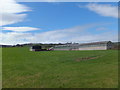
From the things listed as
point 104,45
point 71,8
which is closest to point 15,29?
point 71,8

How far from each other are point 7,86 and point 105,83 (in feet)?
12.6

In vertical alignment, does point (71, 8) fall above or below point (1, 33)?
above

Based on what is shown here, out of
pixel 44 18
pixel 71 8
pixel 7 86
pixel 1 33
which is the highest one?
pixel 71 8

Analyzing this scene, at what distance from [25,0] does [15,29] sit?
306cm

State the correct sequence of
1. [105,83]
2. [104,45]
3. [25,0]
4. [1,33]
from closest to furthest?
[105,83] < [25,0] < [1,33] < [104,45]

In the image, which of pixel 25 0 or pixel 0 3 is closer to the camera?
pixel 0 3

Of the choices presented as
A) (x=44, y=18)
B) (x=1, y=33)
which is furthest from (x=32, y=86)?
(x=44, y=18)

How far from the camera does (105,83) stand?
17.6ft

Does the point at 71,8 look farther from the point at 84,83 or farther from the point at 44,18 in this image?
the point at 84,83

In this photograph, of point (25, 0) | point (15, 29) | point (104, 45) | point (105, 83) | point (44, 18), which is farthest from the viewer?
point (104, 45)

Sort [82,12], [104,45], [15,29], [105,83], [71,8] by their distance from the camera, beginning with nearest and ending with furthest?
1. [105,83]
2. [15,29]
3. [71,8]
4. [82,12]
5. [104,45]

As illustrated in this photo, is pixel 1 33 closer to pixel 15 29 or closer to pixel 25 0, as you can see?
pixel 15 29

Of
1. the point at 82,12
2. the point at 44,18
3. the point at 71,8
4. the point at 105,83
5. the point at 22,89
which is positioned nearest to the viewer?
the point at 22,89

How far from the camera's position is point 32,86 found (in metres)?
5.29
